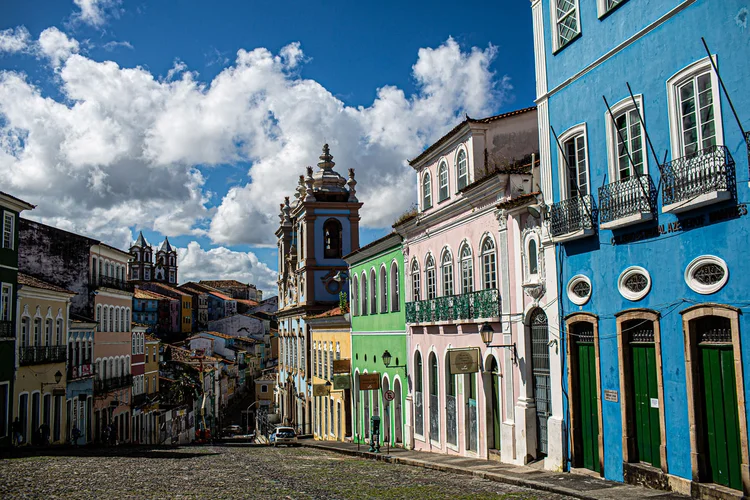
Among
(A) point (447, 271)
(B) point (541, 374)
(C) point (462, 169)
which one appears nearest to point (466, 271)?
(A) point (447, 271)

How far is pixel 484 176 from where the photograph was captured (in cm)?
1884

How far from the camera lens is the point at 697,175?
11.2m

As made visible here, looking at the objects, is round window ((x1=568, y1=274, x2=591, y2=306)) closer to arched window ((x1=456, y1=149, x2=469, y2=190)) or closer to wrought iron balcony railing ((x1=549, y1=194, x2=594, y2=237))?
Result: wrought iron balcony railing ((x1=549, y1=194, x2=594, y2=237))

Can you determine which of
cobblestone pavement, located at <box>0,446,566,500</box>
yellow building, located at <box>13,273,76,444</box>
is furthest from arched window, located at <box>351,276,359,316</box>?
cobblestone pavement, located at <box>0,446,566,500</box>

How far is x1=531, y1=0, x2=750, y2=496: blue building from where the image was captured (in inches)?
423

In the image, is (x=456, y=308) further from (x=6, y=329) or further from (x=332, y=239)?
(x=332, y=239)

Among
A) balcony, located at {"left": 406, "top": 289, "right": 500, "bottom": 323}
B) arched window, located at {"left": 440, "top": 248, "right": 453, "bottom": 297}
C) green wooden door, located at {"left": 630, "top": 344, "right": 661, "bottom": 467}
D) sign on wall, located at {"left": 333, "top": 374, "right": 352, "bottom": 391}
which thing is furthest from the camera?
sign on wall, located at {"left": 333, "top": 374, "right": 352, "bottom": 391}

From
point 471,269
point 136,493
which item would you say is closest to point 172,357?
point 471,269

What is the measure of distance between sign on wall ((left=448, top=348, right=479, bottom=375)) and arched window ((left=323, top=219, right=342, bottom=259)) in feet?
108

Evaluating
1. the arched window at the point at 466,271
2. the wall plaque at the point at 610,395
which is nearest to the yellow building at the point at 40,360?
the arched window at the point at 466,271

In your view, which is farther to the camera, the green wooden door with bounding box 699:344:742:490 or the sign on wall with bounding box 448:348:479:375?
the sign on wall with bounding box 448:348:479:375

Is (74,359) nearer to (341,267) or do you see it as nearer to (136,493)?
(341,267)

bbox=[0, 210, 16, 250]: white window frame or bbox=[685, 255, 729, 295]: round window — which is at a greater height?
bbox=[0, 210, 16, 250]: white window frame

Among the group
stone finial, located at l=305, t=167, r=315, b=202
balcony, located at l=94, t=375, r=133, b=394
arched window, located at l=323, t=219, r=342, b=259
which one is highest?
stone finial, located at l=305, t=167, r=315, b=202
